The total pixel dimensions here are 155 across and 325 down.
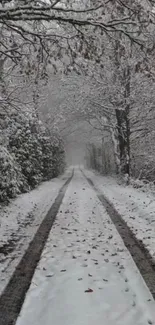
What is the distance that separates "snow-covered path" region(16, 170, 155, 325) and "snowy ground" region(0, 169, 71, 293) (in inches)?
22.4

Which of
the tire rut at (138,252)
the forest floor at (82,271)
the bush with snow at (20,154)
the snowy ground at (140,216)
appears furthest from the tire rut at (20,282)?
the bush with snow at (20,154)

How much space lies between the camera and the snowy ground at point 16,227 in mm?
7436

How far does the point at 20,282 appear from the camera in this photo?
6.26 metres

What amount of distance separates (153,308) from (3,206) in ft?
34.5

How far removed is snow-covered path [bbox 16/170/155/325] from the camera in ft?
16.1

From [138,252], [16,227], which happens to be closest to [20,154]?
[16,227]

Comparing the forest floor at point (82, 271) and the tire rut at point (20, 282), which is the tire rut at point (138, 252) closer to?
the forest floor at point (82, 271)

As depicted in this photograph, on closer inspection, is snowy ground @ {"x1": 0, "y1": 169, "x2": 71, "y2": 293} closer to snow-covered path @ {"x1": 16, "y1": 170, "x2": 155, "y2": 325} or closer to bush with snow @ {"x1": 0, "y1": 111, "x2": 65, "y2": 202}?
snow-covered path @ {"x1": 16, "y1": 170, "x2": 155, "y2": 325}

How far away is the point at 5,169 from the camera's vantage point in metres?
13.3

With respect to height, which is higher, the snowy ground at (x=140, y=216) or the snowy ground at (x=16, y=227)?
the snowy ground at (x=140, y=216)

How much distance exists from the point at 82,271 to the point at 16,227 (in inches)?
190

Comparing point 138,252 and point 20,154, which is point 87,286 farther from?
point 20,154

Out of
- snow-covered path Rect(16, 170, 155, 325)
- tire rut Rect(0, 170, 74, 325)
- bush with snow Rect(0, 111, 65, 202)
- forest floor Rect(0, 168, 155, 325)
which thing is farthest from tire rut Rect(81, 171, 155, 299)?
bush with snow Rect(0, 111, 65, 202)

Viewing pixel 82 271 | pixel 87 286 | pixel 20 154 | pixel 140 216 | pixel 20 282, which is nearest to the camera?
pixel 87 286
